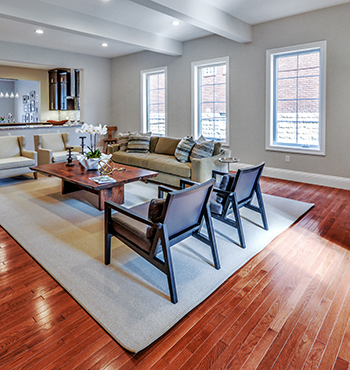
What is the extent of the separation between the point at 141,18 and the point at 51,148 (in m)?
3.19

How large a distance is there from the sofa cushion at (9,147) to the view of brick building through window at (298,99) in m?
5.18

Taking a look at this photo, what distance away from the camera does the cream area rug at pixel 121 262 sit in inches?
77.4

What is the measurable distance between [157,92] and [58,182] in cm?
399

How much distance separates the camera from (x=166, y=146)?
229 inches

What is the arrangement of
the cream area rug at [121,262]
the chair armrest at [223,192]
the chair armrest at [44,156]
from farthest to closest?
the chair armrest at [44,156] → the chair armrest at [223,192] → the cream area rug at [121,262]

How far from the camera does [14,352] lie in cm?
167

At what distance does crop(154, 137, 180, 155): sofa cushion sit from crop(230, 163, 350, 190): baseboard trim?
198 cm

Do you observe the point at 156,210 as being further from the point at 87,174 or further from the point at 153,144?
the point at 153,144

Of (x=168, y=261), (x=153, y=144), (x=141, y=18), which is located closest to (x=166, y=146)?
(x=153, y=144)

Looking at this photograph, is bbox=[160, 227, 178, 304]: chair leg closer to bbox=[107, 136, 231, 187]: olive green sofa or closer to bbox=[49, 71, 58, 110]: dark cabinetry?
bbox=[107, 136, 231, 187]: olive green sofa

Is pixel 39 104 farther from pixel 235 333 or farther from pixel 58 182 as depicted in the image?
pixel 235 333

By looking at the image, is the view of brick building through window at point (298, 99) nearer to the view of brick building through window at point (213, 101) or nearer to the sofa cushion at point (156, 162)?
the view of brick building through window at point (213, 101)

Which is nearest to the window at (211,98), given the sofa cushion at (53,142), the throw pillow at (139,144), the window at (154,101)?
the window at (154,101)

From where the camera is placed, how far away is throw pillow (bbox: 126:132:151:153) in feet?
19.6
